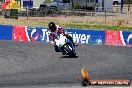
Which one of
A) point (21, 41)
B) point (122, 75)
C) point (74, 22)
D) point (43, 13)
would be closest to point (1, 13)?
point (43, 13)

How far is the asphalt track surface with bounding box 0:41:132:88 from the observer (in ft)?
47.4

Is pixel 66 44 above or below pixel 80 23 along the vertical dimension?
above

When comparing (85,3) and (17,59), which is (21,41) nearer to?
(17,59)

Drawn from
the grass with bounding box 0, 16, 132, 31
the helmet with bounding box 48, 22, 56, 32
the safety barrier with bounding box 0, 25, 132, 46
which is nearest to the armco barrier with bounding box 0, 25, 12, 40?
the safety barrier with bounding box 0, 25, 132, 46

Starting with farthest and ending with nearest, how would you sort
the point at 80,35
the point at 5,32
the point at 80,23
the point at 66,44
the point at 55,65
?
1. the point at 80,23
2. the point at 5,32
3. the point at 80,35
4. the point at 66,44
5. the point at 55,65

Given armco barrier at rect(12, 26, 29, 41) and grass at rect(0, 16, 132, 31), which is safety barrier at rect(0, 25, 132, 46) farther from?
grass at rect(0, 16, 132, 31)

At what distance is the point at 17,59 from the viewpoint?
20766 millimetres

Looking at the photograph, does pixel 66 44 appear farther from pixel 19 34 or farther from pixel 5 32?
pixel 5 32

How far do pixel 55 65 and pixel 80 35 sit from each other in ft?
40.4

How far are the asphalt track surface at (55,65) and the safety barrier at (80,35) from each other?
3636 mm

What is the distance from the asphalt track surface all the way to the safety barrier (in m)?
3.64

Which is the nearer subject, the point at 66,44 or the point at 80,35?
the point at 66,44

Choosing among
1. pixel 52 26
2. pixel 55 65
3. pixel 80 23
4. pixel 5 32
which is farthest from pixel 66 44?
pixel 80 23

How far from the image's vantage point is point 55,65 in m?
18.5
